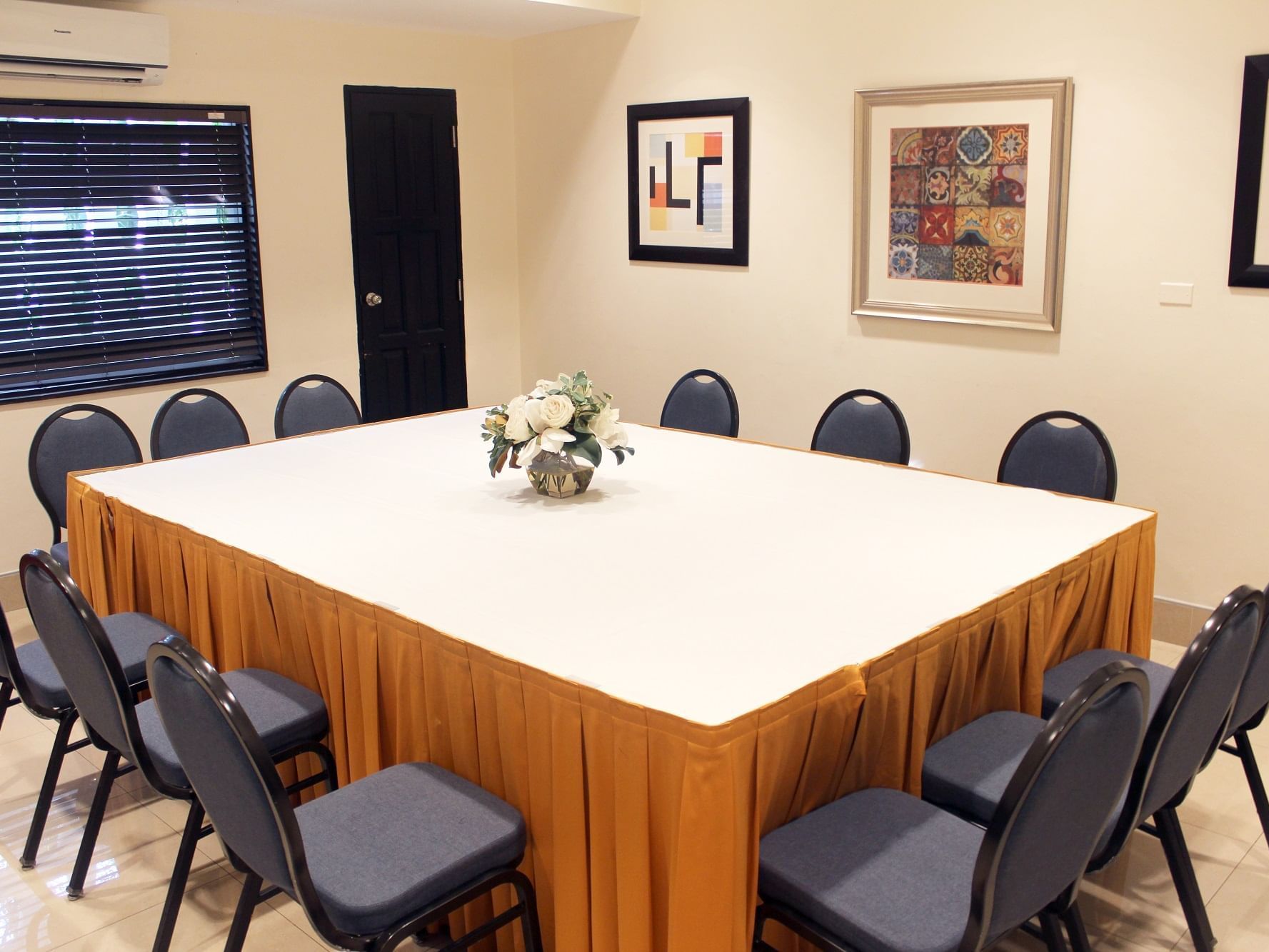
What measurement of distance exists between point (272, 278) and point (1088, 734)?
481 centimetres

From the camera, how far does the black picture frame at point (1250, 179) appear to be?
3766 mm

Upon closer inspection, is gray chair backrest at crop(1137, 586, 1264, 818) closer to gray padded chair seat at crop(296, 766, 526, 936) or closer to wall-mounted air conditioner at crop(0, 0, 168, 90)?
gray padded chair seat at crop(296, 766, 526, 936)

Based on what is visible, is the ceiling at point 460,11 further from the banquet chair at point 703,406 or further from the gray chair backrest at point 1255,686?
the gray chair backrest at point 1255,686

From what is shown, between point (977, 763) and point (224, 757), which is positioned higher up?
point (224, 757)

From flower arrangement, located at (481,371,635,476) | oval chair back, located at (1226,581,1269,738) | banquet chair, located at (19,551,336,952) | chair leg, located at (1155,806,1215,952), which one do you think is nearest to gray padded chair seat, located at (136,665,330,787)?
banquet chair, located at (19,551,336,952)

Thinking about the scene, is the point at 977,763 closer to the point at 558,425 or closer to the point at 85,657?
the point at 558,425

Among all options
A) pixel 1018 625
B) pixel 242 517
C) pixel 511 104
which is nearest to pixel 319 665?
pixel 242 517

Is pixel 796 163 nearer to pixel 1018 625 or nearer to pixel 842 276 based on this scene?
pixel 842 276

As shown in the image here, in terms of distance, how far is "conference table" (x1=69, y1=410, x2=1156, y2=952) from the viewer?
1.93 m

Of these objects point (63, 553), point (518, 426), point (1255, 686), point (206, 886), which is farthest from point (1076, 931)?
point (63, 553)

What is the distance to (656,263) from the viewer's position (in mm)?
5855

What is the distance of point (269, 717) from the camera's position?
2.57 metres

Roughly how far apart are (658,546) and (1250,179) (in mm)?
2584

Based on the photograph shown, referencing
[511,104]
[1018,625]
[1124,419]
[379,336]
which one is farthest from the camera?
[511,104]
